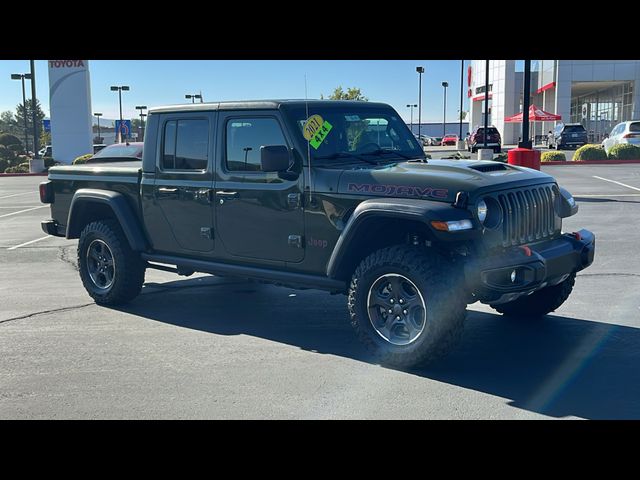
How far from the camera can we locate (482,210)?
16.6ft

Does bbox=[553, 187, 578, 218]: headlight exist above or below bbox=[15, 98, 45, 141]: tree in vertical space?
below

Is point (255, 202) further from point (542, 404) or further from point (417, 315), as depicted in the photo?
point (542, 404)

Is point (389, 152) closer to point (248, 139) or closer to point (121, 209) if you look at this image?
point (248, 139)

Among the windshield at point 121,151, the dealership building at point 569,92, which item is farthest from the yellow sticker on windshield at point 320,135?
the dealership building at point 569,92

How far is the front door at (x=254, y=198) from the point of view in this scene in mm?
5883

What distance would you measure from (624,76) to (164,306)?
48.5 meters

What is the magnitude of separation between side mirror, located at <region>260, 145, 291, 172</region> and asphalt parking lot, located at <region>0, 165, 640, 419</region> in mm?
1470

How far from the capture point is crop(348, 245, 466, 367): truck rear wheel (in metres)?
4.98

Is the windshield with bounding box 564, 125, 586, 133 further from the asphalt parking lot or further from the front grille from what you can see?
the front grille

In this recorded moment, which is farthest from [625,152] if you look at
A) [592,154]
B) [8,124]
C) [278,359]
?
[8,124]

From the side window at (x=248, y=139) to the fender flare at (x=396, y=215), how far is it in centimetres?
109

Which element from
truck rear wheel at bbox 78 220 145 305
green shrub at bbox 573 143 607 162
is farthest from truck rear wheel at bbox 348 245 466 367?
green shrub at bbox 573 143 607 162

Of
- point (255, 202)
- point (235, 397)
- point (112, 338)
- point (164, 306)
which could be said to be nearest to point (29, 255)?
point (164, 306)

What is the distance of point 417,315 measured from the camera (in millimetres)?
5238
